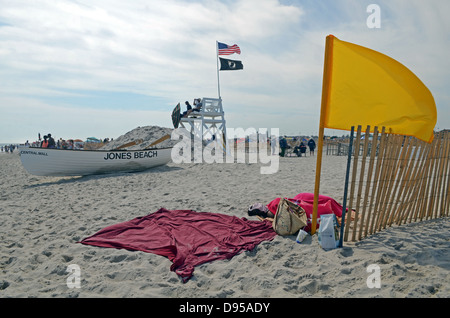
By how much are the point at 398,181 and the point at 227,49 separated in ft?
53.1

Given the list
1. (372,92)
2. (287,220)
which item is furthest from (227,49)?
(287,220)

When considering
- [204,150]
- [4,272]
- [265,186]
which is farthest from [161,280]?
[204,150]

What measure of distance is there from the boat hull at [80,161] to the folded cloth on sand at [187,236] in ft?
25.7

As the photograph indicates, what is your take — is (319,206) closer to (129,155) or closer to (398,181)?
(398,181)

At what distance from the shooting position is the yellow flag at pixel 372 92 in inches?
163

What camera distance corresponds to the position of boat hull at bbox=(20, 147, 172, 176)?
11.8m

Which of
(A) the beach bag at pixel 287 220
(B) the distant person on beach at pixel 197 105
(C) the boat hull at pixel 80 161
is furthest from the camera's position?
(B) the distant person on beach at pixel 197 105

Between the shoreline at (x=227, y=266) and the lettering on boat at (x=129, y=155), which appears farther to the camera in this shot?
the lettering on boat at (x=129, y=155)

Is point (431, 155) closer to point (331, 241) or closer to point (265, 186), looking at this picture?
point (331, 241)

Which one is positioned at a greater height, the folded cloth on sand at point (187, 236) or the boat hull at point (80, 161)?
the boat hull at point (80, 161)

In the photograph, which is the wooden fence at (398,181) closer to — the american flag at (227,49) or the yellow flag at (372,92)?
the yellow flag at (372,92)

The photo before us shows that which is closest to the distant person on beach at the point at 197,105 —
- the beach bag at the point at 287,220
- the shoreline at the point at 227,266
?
the shoreline at the point at 227,266

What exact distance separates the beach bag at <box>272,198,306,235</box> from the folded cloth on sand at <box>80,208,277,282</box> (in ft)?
0.63

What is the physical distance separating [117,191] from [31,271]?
5552mm
